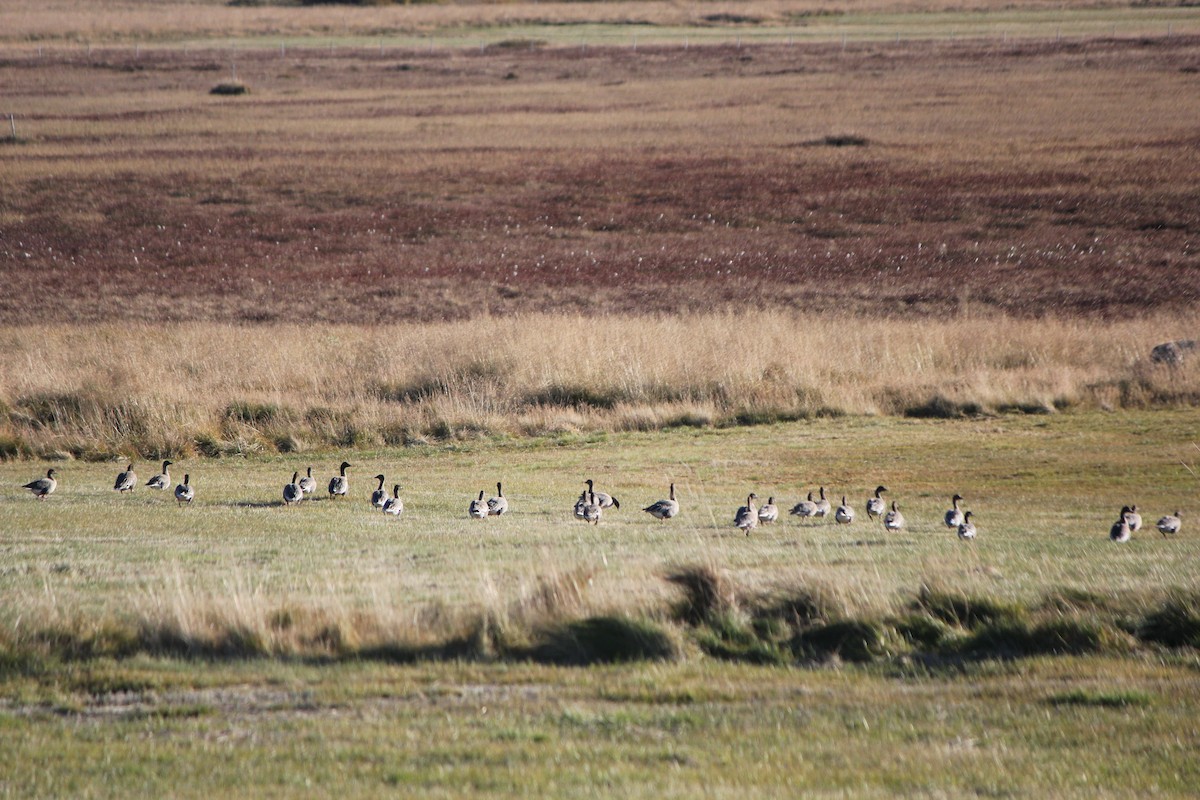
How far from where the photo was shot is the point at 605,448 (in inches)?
1023

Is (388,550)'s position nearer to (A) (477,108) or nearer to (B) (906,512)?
(B) (906,512)

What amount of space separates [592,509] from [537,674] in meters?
7.23

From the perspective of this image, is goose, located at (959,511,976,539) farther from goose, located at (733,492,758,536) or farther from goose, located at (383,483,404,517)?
goose, located at (383,483,404,517)

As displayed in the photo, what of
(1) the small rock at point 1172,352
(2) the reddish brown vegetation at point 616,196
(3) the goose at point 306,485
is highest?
(2) the reddish brown vegetation at point 616,196

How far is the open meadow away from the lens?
8.78 meters

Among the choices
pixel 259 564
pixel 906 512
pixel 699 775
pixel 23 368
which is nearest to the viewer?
pixel 699 775

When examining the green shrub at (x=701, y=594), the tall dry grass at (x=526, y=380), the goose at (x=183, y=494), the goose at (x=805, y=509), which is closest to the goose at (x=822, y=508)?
the goose at (x=805, y=509)

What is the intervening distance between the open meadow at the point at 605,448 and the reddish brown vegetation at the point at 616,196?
14.7 inches

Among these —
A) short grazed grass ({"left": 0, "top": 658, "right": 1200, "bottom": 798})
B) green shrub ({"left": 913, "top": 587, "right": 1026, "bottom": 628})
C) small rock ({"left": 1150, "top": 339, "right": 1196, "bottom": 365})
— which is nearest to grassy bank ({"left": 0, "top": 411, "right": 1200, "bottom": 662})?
green shrub ({"left": 913, "top": 587, "right": 1026, "bottom": 628})

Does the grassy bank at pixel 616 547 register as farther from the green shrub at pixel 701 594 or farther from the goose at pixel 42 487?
the goose at pixel 42 487

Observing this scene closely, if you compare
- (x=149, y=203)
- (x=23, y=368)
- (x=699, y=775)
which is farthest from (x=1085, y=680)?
(x=149, y=203)

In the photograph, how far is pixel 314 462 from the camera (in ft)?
83.3

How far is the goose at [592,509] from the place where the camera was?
17.4m

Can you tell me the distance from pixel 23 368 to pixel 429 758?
25621 mm
